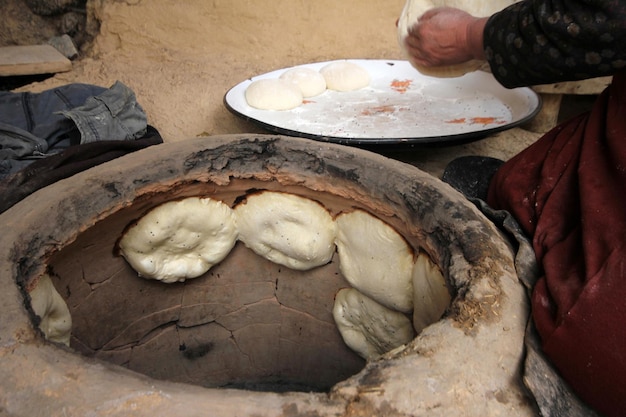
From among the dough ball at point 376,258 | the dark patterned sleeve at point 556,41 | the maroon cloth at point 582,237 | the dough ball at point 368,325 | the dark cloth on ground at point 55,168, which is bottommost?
the dough ball at point 368,325

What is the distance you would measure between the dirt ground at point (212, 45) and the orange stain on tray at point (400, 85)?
0.43m

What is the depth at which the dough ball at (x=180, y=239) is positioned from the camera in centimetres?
137

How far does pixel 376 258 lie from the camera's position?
136cm

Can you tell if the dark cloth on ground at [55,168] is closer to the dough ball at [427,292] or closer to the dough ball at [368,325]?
the dough ball at [368,325]

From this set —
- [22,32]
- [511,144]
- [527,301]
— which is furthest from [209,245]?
[22,32]

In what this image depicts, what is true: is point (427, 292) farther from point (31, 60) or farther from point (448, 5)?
point (31, 60)

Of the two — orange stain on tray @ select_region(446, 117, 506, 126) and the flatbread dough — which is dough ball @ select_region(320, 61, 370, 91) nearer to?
orange stain on tray @ select_region(446, 117, 506, 126)

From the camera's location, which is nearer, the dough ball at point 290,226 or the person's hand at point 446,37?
the person's hand at point 446,37

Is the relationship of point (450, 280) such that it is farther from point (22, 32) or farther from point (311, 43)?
point (22, 32)

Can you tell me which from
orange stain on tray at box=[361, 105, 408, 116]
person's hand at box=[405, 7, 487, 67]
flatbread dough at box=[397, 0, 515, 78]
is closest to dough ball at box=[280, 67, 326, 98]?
orange stain on tray at box=[361, 105, 408, 116]

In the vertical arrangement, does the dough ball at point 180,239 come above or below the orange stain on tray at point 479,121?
above

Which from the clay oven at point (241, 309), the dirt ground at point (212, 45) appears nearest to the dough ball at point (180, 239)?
the clay oven at point (241, 309)

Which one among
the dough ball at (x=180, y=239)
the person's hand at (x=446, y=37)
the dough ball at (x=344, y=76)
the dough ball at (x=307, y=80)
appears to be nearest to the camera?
the person's hand at (x=446, y=37)

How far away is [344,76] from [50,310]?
7.13ft
